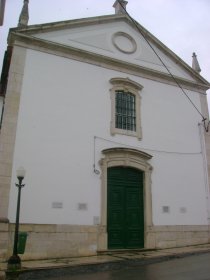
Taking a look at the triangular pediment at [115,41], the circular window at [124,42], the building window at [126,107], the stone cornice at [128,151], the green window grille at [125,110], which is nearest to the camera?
the stone cornice at [128,151]

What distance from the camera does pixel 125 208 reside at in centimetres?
1188

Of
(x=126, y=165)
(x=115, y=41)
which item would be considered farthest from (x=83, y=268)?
(x=115, y=41)

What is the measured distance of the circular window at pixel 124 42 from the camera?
13.8 metres

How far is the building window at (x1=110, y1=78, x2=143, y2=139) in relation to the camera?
12688 millimetres

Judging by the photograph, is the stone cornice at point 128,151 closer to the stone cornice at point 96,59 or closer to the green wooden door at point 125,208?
the green wooden door at point 125,208

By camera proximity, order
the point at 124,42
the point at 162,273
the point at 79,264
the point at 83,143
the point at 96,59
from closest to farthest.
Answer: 1. the point at 162,273
2. the point at 79,264
3. the point at 83,143
4. the point at 96,59
5. the point at 124,42

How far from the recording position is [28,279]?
764 centimetres

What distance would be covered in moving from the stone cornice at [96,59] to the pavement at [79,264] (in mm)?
7040

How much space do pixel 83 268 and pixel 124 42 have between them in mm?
9428

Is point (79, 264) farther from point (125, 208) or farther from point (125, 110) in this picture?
point (125, 110)

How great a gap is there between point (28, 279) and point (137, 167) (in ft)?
19.7

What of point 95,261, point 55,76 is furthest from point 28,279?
point 55,76

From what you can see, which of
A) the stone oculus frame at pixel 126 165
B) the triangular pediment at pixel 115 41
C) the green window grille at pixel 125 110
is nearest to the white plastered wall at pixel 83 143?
the stone oculus frame at pixel 126 165

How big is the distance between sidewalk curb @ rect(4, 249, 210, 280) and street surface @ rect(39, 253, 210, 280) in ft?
1.11
